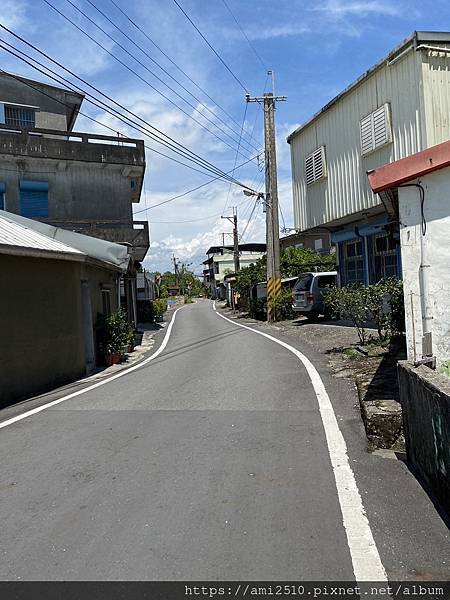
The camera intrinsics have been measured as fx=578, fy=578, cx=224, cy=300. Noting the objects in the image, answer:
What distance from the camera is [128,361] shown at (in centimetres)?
1532

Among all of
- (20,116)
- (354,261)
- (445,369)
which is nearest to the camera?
(445,369)

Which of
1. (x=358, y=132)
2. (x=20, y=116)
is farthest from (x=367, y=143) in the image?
(x=20, y=116)

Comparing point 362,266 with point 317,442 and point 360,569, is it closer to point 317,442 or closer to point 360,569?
point 317,442

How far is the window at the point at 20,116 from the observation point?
2611 centimetres

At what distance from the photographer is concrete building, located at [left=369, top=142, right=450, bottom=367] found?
645cm

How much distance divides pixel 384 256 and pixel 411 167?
11.7 metres

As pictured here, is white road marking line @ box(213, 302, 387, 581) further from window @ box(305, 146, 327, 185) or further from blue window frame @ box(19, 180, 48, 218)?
blue window frame @ box(19, 180, 48, 218)

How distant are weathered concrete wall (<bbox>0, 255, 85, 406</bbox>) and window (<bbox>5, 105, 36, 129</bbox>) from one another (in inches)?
652

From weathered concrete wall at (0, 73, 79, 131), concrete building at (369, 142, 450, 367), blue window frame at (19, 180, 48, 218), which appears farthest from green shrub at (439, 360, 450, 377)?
weathered concrete wall at (0, 73, 79, 131)

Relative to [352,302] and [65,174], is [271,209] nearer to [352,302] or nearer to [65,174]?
[65,174]

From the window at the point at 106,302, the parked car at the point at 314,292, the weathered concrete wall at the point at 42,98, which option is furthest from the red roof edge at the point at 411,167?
the weathered concrete wall at the point at 42,98

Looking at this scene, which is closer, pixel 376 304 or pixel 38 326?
pixel 38 326

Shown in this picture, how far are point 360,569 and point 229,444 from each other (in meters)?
2.85

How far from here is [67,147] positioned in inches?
939
